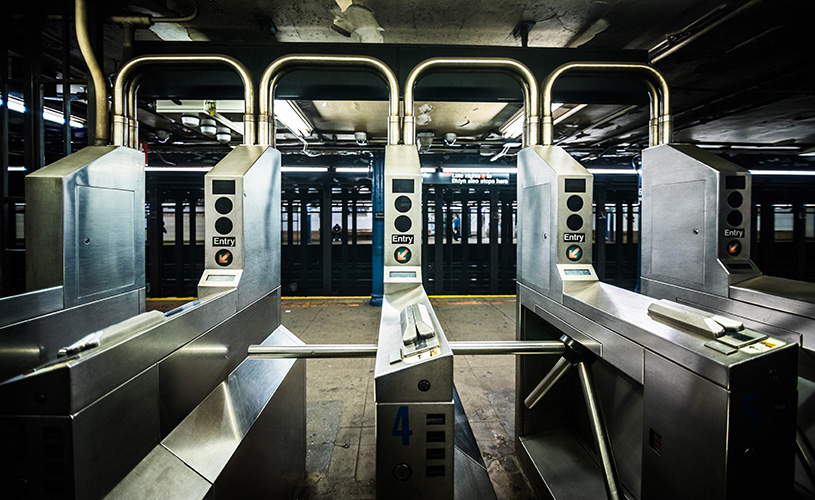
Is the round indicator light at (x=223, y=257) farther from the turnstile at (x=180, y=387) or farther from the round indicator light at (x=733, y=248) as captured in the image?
the round indicator light at (x=733, y=248)

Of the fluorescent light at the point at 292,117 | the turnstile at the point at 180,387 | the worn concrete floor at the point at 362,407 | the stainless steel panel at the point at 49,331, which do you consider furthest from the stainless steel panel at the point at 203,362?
the fluorescent light at the point at 292,117

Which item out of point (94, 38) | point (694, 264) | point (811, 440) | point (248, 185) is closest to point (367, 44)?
point (248, 185)

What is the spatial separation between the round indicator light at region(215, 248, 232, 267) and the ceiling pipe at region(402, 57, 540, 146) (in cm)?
137

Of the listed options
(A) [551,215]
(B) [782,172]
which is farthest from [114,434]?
(B) [782,172]

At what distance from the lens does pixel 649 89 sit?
254 centimetres

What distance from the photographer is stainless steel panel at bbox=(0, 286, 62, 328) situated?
1528mm

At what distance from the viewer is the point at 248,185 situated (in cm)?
202

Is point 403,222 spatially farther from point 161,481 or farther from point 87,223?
point 87,223

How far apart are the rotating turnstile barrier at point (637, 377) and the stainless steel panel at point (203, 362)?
69.2 inches

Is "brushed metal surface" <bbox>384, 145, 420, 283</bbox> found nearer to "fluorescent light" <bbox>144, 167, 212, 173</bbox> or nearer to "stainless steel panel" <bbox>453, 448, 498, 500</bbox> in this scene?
"stainless steel panel" <bbox>453, 448, 498, 500</bbox>

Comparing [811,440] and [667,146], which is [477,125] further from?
[811,440]

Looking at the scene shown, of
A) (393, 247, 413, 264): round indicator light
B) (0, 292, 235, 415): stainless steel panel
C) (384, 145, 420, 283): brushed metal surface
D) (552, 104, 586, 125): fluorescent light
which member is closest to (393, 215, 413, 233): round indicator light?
(384, 145, 420, 283): brushed metal surface

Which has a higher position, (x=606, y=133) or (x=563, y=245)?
(x=606, y=133)

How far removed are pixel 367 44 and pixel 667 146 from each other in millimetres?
2500
